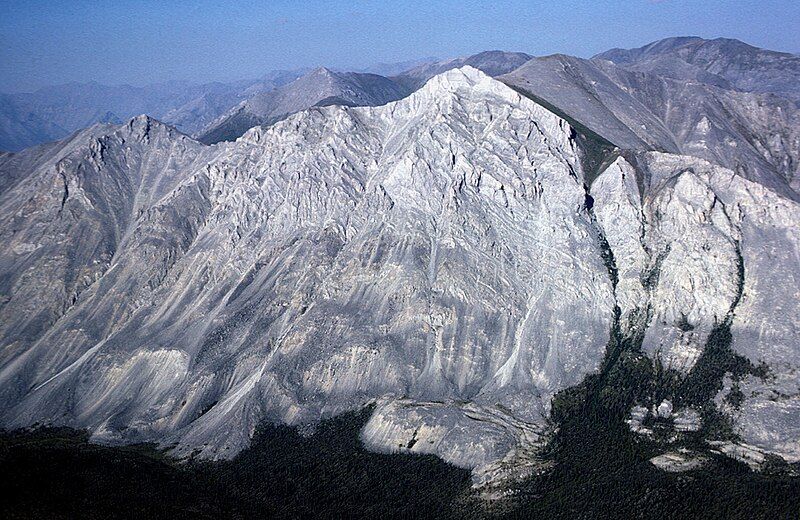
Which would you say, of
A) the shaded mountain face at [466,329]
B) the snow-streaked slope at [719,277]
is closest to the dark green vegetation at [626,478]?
the shaded mountain face at [466,329]

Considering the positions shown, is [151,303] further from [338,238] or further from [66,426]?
[338,238]

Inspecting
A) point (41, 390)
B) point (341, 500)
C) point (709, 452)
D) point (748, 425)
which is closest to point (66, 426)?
point (41, 390)

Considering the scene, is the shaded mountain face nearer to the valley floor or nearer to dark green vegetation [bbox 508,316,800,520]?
dark green vegetation [bbox 508,316,800,520]

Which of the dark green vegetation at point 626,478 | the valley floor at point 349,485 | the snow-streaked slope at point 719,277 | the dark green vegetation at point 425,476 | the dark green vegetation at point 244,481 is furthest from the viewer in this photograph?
the snow-streaked slope at point 719,277

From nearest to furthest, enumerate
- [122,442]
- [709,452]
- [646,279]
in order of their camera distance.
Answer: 1. [709,452]
2. [122,442]
3. [646,279]

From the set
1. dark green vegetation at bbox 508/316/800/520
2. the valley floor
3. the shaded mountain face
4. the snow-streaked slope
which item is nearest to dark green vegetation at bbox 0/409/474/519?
the valley floor

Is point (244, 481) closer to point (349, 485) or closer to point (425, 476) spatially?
point (349, 485)

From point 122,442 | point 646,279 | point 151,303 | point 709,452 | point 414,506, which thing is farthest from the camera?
point 151,303

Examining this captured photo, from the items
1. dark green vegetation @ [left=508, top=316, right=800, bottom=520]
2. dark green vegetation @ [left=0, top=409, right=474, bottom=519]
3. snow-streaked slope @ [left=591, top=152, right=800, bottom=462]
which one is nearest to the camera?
dark green vegetation @ [left=0, top=409, right=474, bottom=519]

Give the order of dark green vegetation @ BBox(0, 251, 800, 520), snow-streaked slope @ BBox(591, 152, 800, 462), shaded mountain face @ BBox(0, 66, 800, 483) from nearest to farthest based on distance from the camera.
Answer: dark green vegetation @ BBox(0, 251, 800, 520) < snow-streaked slope @ BBox(591, 152, 800, 462) < shaded mountain face @ BBox(0, 66, 800, 483)

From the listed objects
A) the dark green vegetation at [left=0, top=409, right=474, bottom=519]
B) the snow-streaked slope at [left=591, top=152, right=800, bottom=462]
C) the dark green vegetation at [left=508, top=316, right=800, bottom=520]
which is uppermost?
the snow-streaked slope at [left=591, top=152, right=800, bottom=462]

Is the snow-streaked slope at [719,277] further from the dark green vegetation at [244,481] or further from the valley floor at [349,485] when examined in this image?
the dark green vegetation at [244,481]
